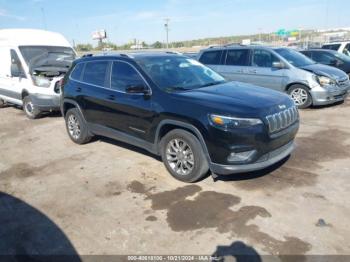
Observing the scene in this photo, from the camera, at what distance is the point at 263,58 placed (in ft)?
31.9

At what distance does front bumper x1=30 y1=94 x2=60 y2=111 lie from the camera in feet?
29.6

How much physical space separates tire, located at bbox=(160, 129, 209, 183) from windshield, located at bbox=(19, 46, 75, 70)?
626cm

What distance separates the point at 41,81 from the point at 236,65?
558 cm

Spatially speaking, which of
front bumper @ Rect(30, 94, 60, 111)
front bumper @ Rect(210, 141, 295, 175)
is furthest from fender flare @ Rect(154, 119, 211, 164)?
front bumper @ Rect(30, 94, 60, 111)

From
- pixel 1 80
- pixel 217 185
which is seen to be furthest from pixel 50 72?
pixel 217 185

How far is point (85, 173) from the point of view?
545 cm

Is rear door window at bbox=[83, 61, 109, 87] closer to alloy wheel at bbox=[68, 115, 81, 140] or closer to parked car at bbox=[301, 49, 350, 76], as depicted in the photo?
alloy wheel at bbox=[68, 115, 81, 140]

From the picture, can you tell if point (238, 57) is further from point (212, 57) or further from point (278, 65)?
point (278, 65)

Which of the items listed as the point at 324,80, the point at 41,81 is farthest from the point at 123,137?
the point at 324,80

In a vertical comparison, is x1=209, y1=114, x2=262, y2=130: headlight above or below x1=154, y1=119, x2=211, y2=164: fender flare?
above

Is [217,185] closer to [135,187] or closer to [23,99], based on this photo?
[135,187]

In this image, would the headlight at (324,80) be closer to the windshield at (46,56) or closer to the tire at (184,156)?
the tire at (184,156)

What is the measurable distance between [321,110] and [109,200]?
22.6ft

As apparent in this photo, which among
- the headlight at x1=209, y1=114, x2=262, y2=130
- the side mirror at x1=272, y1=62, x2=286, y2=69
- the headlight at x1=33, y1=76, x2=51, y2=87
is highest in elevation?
the side mirror at x1=272, y1=62, x2=286, y2=69
